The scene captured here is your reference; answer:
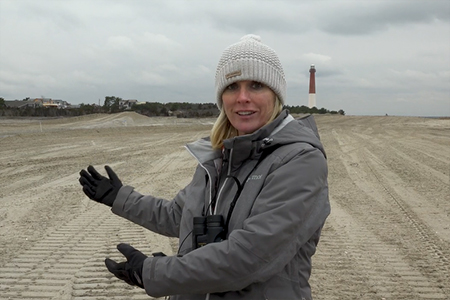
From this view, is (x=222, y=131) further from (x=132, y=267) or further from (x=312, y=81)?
(x=312, y=81)

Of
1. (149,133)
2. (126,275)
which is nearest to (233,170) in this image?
(126,275)

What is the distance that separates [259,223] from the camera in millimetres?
1584

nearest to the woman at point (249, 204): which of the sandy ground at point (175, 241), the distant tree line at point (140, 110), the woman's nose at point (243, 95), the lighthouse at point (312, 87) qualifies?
the woman's nose at point (243, 95)

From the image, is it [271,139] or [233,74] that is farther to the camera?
[233,74]

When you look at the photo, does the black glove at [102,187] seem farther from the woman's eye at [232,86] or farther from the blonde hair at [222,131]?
the woman's eye at [232,86]

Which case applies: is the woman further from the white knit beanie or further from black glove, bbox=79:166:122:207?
black glove, bbox=79:166:122:207

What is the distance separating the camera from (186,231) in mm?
1880

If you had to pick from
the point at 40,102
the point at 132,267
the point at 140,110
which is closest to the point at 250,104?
the point at 132,267

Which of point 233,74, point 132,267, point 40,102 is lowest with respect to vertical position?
point 132,267

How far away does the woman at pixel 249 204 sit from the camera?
1.59 metres

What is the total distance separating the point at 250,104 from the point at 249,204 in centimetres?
45

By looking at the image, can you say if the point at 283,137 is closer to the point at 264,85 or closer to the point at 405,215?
the point at 264,85

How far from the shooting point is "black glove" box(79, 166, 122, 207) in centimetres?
242

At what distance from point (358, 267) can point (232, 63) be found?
11.1ft
